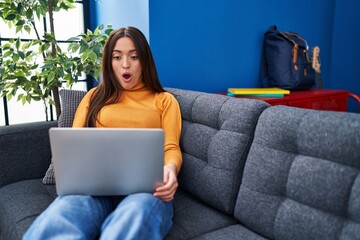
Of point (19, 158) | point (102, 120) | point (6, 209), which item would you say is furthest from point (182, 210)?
point (19, 158)

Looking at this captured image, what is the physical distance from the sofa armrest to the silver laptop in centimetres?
72

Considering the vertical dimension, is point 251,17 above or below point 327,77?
above

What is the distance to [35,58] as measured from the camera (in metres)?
1.86

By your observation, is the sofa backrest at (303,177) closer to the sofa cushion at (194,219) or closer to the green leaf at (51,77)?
the sofa cushion at (194,219)

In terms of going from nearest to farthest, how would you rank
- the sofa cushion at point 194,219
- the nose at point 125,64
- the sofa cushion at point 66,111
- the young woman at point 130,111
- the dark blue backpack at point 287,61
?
1. the young woman at point 130,111
2. the sofa cushion at point 194,219
3. the nose at point 125,64
4. the sofa cushion at point 66,111
5. the dark blue backpack at point 287,61

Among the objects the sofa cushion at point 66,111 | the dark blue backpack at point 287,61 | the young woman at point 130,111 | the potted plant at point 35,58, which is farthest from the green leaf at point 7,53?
the dark blue backpack at point 287,61

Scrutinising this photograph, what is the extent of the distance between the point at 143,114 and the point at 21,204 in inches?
24.2

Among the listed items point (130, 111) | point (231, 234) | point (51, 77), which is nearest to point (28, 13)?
point (51, 77)

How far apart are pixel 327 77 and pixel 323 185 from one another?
230cm

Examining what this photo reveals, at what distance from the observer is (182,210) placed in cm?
132

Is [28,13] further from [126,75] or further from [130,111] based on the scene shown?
[130,111]

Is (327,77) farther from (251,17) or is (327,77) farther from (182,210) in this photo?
(182,210)

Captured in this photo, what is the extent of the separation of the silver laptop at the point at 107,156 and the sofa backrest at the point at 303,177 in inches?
14.6

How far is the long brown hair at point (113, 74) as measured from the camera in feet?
4.38
